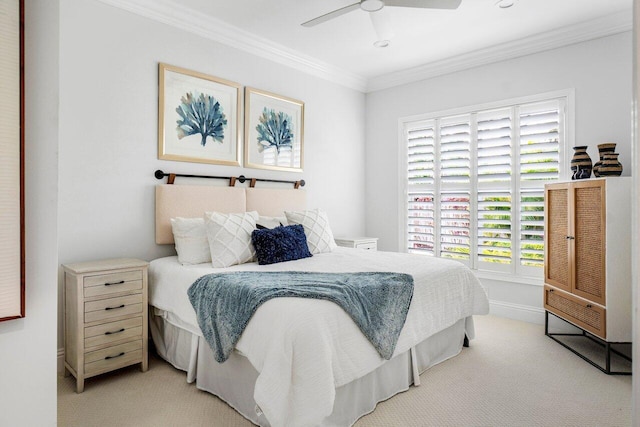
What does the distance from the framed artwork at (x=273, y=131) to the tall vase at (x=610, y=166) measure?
2.87m

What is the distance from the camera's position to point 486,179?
4160mm

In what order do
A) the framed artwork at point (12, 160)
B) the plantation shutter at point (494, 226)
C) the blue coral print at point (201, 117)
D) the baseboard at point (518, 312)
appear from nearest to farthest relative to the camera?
the framed artwork at point (12, 160) → the blue coral print at point (201, 117) → the baseboard at point (518, 312) → the plantation shutter at point (494, 226)

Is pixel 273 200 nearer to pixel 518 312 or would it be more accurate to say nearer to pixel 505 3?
pixel 505 3

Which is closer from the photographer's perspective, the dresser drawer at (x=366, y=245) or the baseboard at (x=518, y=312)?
the baseboard at (x=518, y=312)

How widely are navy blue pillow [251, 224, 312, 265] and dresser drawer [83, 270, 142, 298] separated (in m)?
0.87

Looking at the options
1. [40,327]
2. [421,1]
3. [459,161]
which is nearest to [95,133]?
[40,327]

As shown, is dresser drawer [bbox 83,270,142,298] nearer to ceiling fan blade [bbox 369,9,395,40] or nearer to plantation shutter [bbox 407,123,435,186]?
ceiling fan blade [bbox 369,9,395,40]

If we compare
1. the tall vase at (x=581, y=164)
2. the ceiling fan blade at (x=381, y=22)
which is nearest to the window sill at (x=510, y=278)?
the tall vase at (x=581, y=164)

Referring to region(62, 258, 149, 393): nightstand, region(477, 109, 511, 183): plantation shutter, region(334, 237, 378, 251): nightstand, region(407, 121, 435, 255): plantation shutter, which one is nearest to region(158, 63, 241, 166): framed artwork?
region(62, 258, 149, 393): nightstand

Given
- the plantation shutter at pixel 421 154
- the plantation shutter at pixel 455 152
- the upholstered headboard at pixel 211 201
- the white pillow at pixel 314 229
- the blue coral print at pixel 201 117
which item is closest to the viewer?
the upholstered headboard at pixel 211 201

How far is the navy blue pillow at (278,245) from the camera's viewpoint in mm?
2965

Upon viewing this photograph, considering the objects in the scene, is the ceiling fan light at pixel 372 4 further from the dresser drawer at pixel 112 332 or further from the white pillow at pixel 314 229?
the dresser drawer at pixel 112 332

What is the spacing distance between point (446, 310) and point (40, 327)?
7.94 ft

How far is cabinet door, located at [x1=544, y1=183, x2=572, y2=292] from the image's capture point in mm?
3193
